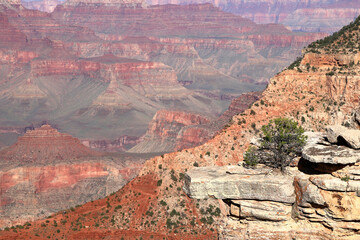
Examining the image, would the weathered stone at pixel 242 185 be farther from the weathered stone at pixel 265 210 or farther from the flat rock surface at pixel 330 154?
the flat rock surface at pixel 330 154

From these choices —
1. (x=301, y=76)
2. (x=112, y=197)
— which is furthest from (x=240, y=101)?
(x=112, y=197)

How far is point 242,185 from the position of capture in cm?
2316

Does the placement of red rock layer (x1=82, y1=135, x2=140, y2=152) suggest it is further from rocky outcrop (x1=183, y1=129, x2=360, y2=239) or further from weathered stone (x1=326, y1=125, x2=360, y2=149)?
weathered stone (x1=326, y1=125, x2=360, y2=149)

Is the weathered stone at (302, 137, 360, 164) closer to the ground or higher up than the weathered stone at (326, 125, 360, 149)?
closer to the ground

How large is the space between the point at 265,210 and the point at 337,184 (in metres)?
3.05

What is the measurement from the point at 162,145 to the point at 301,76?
82567 mm

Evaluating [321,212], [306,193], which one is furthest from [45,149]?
[321,212]

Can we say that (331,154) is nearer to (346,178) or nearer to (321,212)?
(346,178)

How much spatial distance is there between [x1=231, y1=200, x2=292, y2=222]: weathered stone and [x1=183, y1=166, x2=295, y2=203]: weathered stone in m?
0.22

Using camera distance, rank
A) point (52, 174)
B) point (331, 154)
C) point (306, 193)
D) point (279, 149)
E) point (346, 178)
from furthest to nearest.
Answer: point (52, 174) → point (279, 149) → point (306, 193) → point (331, 154) → point (346, 178)

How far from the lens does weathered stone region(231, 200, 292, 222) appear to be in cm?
2269

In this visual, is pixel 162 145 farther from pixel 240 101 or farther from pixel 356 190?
pixel 356 190

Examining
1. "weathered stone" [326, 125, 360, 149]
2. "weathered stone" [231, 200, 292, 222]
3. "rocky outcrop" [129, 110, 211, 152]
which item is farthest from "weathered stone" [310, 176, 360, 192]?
"rocky outcrop" [129, 110, 211, 152]

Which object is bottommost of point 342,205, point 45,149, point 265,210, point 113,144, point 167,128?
point 113,144
